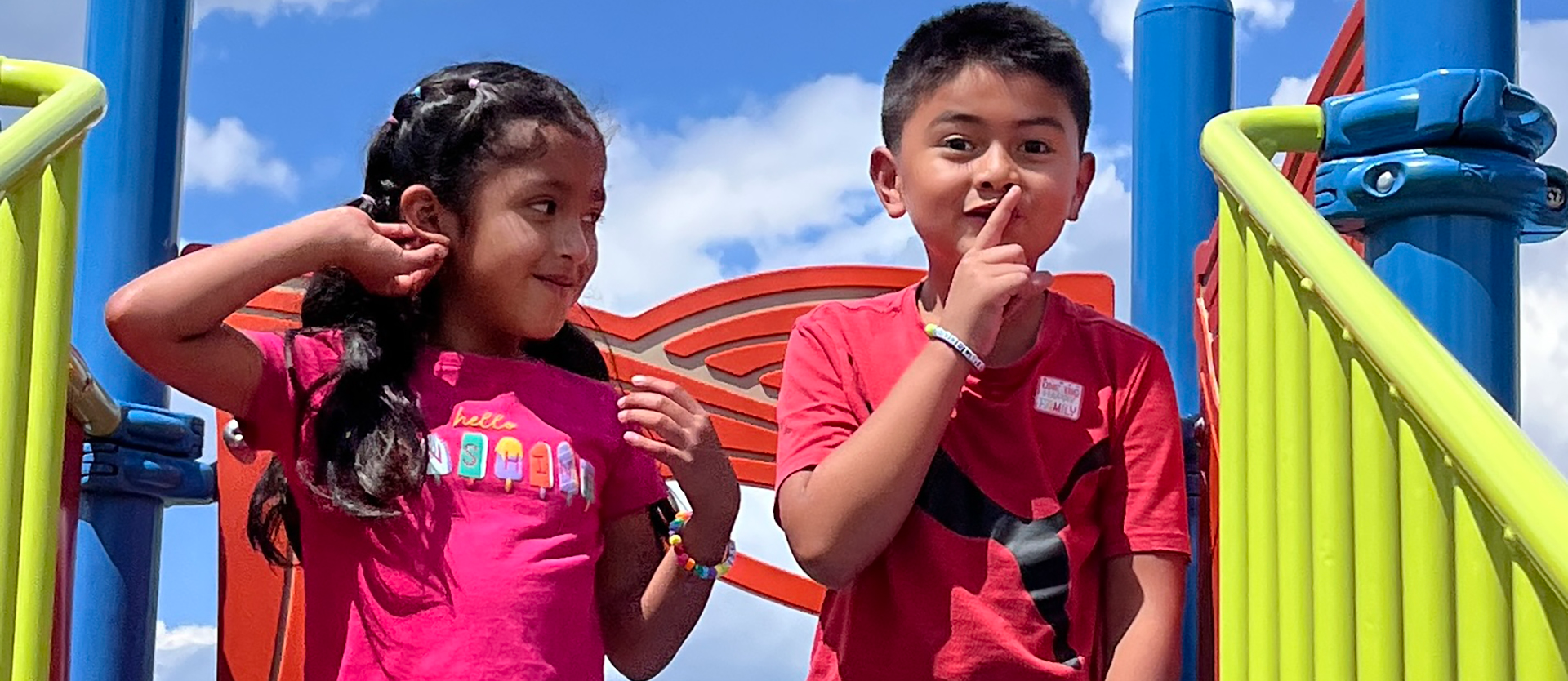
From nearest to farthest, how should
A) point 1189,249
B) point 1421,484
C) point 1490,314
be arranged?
1. point 1421,484
2. point 1490,314
3. point 1189,249

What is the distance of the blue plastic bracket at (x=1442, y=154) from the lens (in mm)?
2225

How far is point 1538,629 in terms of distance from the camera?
163 cm

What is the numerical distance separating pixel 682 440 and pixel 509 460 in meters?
0.23

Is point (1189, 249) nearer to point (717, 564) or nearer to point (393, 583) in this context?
point (717, 564)

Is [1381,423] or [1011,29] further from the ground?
[1011,29]

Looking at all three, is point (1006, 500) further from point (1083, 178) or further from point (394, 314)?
point (394, 314)

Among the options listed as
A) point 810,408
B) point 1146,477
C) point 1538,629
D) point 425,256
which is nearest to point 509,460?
point 425,256

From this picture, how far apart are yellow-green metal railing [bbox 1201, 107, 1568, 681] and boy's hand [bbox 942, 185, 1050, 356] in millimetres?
278

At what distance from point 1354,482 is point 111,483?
2444 mm

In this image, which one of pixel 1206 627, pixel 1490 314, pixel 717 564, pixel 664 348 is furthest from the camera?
pixel 664 348

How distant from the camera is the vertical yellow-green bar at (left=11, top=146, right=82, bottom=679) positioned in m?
2.00

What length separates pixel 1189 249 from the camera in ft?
13.3

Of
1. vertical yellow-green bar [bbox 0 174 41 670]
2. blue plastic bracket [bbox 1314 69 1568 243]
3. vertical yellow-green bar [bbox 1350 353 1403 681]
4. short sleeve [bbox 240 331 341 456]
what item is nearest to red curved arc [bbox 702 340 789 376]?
short sleeve [bbox 240 331 341 456]

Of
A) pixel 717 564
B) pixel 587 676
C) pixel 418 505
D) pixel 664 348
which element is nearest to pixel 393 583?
pixel 418 505
